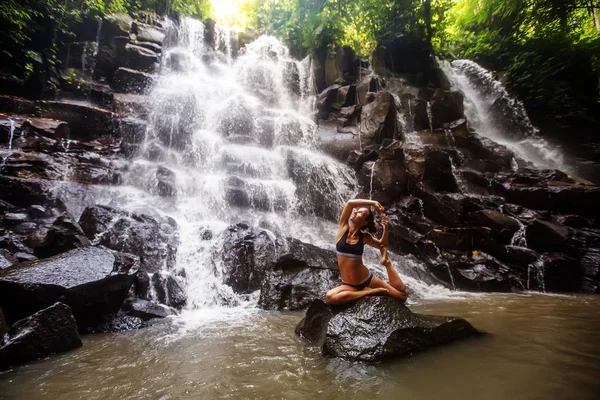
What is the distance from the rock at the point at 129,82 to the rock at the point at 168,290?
11962 mm

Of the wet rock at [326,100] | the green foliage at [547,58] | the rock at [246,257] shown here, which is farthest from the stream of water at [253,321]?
the green foliage at [547,58]

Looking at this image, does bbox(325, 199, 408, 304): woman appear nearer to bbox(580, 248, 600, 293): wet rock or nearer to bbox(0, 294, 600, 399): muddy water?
bbox(0, 294, 600, 399): muddy water

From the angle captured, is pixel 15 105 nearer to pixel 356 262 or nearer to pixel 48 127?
pixel 48 127

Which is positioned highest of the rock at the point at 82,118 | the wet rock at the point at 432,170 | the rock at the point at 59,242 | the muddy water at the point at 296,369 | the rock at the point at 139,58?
the rock at the point at 139,58

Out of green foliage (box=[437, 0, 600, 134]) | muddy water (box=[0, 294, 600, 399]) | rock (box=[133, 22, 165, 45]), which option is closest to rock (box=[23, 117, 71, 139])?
rock (box=[133, 22, 165, 45])

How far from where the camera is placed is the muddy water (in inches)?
93.4

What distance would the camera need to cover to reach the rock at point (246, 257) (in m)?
6.42

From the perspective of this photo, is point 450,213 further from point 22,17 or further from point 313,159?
point 22,17

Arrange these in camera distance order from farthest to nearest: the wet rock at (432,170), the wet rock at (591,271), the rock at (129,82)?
the rock at (129,82) < the wet rock at (432,170) < the wet rock at (591,271)

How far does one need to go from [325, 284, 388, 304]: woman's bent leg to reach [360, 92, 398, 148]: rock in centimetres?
968

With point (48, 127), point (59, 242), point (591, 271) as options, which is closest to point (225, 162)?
point (48, 127)

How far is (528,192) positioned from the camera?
9078 mm

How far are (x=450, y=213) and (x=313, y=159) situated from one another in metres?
5.80

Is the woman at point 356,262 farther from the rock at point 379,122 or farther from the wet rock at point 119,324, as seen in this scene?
the rock at point 379,122
